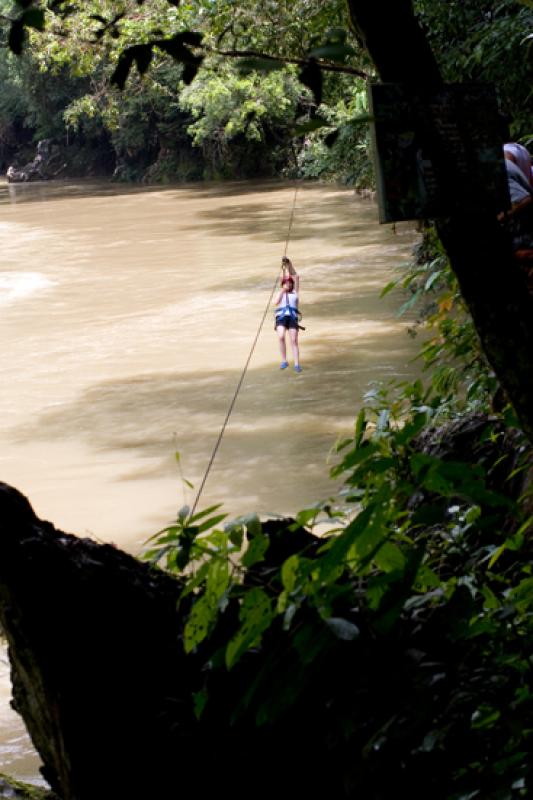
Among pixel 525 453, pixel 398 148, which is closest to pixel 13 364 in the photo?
pixel 525 453

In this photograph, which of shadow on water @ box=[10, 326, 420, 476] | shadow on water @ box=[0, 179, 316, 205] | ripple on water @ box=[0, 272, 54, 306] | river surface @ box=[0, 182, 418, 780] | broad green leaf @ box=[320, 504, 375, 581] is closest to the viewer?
broad green leaf @ box=[320, 504, 375, 581]

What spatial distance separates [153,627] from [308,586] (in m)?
0.87

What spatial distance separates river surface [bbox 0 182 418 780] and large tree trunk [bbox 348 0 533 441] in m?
1.86

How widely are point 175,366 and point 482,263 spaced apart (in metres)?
13.6

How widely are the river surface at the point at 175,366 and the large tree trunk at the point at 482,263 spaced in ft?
6.10

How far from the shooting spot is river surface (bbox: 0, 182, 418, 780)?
10.6 m

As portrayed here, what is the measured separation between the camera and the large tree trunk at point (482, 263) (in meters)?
2.44

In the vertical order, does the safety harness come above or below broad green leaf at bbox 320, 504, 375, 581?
below

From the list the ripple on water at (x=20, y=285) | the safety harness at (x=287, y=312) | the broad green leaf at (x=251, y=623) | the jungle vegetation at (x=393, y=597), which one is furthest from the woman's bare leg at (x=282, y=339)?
the broad green leaf at (x=251, y=623)

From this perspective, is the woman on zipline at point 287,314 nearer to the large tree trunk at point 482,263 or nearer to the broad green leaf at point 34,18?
the large tree trunk at point 482,263

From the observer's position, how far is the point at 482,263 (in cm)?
245

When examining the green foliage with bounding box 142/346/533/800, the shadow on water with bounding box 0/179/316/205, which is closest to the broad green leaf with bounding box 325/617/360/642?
the green foliage with bounding box 142/346/533/800

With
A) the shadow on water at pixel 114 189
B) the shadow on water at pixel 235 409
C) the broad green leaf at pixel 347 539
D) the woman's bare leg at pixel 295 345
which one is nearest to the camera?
the broad green leaf at pixel 347 539

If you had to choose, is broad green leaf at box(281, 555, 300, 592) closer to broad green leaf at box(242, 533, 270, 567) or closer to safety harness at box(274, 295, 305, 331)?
broad green leaf at box(242, 533, 270, 567)
